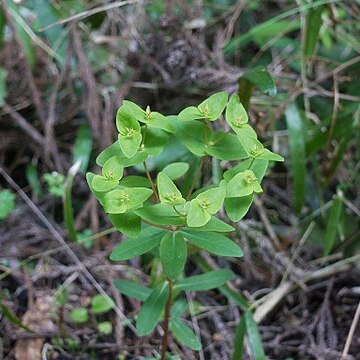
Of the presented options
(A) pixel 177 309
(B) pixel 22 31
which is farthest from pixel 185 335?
(B) pixel 22 31

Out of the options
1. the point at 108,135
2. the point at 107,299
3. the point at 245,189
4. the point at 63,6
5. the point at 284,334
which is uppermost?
the point at 63,6

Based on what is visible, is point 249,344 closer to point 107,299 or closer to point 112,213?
point 107,299

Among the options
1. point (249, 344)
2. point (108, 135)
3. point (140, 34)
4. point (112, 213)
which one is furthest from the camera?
point (140, 34)

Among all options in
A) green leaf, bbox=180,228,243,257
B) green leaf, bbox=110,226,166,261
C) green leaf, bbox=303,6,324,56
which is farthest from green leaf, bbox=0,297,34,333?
green leaf, bbox=303,6,324,56

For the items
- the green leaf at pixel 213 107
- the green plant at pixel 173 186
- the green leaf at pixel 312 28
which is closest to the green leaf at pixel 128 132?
the green plant at pixel 173 186

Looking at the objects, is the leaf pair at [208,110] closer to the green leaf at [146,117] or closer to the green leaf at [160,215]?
the green leaf at [146,117]

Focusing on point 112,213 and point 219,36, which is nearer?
point 112,213

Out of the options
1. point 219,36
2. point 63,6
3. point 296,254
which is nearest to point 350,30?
point 219,36
